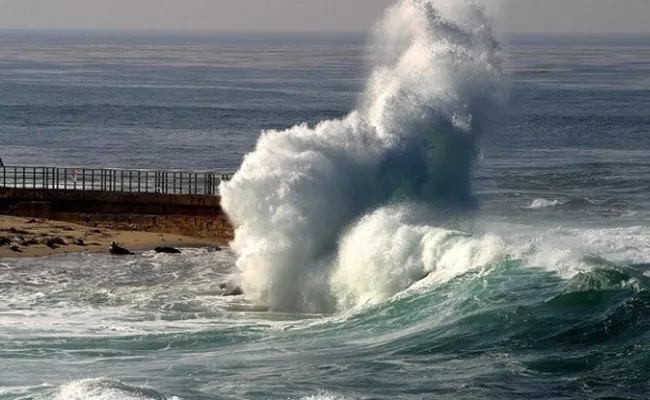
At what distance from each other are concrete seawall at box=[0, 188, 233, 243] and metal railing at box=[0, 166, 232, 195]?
2.78 feet

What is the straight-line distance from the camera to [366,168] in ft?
112

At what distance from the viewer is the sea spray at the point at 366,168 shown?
29.6 m

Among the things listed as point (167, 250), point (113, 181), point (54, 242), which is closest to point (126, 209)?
point (54, 242)

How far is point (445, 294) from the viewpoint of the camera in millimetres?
26281

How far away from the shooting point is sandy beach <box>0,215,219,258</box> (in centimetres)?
3528

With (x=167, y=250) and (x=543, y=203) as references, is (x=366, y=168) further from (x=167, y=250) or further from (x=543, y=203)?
(x=543, y=203)

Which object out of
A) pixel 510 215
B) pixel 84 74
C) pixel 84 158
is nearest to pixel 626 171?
pixel 510 215

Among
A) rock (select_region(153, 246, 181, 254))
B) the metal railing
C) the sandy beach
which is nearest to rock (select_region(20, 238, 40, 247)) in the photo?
the sandy beach

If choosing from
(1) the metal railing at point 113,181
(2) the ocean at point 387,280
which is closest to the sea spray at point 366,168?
(2) the ocean at point 387,280

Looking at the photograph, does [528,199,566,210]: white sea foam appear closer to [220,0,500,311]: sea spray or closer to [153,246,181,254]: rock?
[220,0,500,311]: sea spray

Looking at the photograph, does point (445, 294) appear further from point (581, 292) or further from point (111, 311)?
point (111, 311)

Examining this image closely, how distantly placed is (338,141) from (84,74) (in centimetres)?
9735

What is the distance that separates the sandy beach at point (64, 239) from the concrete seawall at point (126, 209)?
0.79m

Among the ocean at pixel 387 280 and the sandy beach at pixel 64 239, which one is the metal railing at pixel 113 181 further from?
the ocean at pixel 387 280
